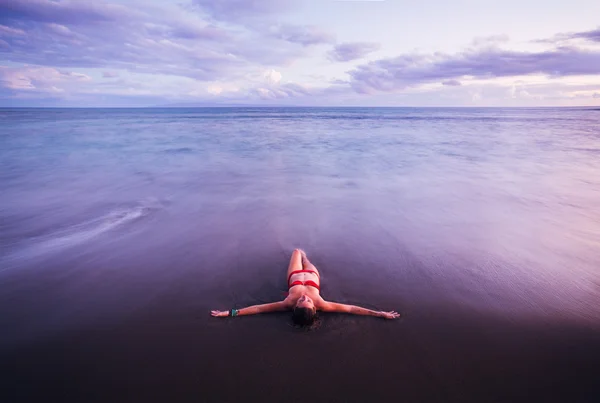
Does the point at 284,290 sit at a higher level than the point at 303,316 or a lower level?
lower

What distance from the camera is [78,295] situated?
529 centimetres

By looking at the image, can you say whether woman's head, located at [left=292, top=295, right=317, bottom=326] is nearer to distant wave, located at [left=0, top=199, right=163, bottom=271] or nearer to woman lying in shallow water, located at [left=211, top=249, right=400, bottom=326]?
woman lying in shallow water, located at [left=211, top=249, right=400, bottom=326]

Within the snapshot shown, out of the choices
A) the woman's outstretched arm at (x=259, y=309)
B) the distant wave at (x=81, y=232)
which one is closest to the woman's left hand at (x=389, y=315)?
the woman's outstretched arm at (x=259, y=309)

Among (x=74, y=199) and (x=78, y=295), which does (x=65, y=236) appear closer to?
(x=78, y=295)

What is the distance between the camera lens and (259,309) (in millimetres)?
4887

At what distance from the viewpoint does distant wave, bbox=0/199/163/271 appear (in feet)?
22.3

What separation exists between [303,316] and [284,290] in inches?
42.9

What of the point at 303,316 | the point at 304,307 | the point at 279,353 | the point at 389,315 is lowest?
the point at 279,353

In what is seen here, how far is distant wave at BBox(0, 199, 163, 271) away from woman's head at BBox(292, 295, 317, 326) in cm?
578

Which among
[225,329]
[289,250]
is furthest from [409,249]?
[225,329]

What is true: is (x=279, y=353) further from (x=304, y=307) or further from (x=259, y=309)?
(x=259, y=309)

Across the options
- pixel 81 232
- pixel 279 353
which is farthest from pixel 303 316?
pixel 81 232

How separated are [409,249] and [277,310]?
3600mm

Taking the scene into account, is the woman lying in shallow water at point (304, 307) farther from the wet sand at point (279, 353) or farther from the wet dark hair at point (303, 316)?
the wet sand at point (279, 353)
